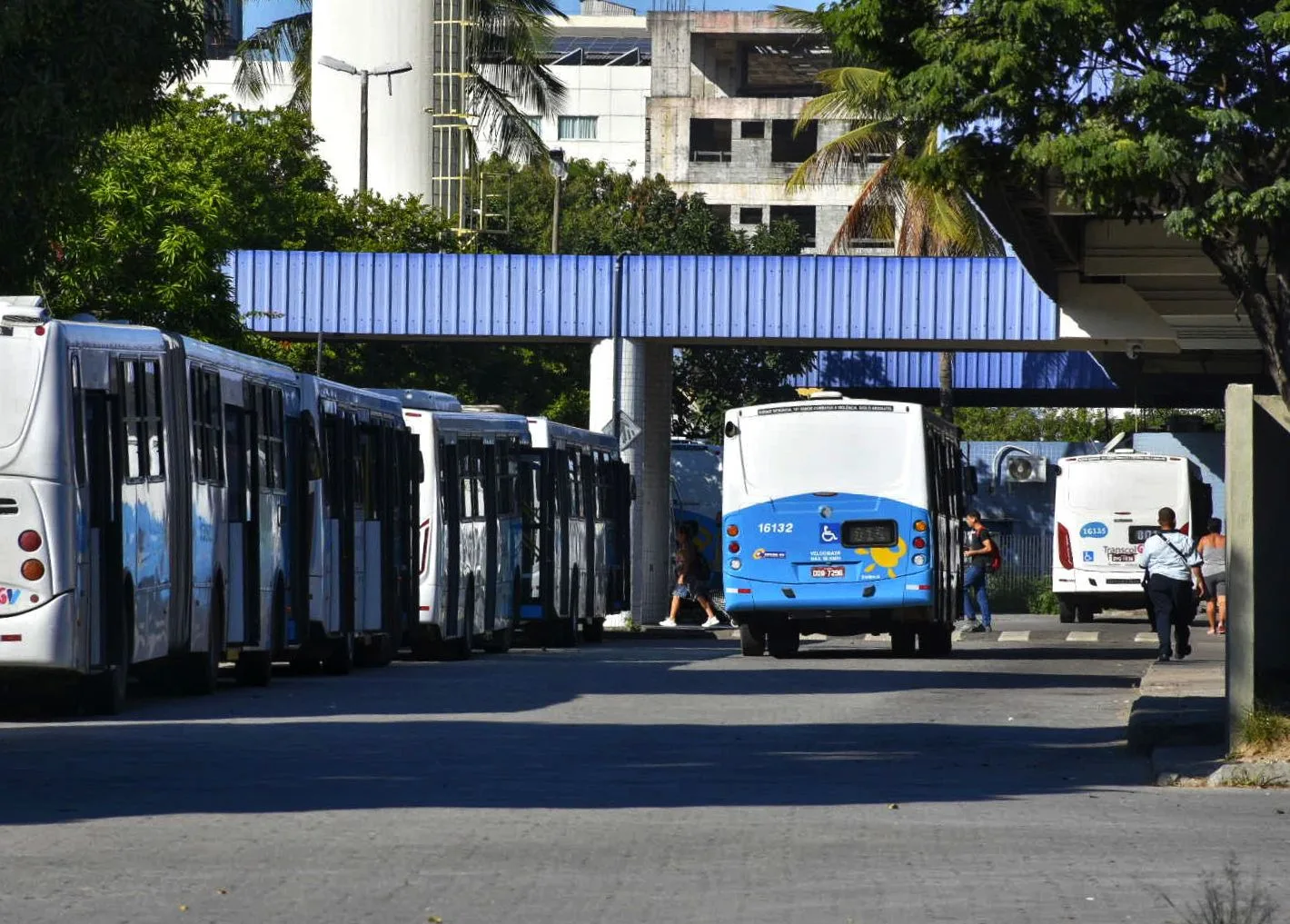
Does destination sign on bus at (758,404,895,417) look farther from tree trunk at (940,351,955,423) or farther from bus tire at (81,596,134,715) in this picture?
tree trunk at (940,351,955,423)

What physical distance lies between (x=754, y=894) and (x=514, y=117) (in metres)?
51.3

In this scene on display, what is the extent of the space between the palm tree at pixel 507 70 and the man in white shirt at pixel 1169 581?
33606 millimetres

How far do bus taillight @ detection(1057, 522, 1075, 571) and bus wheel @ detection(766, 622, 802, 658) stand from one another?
13.8m

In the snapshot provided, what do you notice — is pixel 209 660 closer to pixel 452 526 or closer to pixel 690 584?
pixel 452 526

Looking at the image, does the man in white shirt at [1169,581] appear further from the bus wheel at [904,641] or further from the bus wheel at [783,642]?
the bus wheel at [783,642]

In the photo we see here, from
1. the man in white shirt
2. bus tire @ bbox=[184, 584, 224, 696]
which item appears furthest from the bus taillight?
bus tire @ bbox=[184, 584, 224, 696]

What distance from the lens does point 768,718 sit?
18016 mm

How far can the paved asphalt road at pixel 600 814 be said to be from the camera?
8805 mm

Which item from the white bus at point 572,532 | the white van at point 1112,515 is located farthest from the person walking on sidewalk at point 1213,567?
the white bus at point 572,532

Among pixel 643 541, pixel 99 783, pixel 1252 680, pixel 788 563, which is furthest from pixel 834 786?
pixel 643 541

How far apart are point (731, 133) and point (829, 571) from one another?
75.0m

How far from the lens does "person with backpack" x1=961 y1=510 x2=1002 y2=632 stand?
35844 millimetres

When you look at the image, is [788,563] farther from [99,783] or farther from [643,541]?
[99,783]

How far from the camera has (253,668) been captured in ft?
69.7
